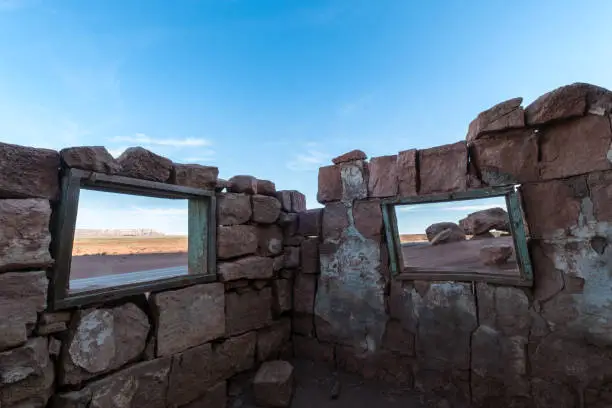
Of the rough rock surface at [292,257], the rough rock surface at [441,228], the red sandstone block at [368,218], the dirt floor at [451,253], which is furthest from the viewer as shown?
the rough rock surface at [441,228]

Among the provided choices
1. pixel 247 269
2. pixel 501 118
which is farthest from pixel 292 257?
pixel 501 118

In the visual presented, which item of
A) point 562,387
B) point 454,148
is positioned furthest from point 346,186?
point 562,387

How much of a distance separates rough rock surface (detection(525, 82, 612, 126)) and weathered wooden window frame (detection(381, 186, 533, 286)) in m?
0.62

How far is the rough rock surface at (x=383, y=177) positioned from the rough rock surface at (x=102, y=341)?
247 centimetres

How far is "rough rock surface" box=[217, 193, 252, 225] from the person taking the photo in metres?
3.20

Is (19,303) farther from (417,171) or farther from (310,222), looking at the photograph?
(417,171)

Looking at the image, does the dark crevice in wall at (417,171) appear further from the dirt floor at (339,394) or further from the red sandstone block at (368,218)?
the dirt floor at (339,394)

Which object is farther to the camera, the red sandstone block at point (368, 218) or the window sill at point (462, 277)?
the red sandstone block at point (368, 218)

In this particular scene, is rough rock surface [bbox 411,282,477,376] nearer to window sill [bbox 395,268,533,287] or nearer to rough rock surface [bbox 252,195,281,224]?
window sill [bbox 395,268,533,287]

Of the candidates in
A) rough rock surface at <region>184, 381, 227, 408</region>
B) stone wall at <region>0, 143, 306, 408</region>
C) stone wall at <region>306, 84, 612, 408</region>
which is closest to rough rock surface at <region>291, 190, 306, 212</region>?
stone wall at <region>0, 143, 306, 408</region>

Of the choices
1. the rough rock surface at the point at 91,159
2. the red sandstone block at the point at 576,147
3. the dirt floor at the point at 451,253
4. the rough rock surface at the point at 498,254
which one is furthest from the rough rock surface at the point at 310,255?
the rough rock surface at the point at 498,254

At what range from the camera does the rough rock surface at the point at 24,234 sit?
6.05ft

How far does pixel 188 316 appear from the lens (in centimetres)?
283

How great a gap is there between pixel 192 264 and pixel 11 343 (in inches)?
57.5
